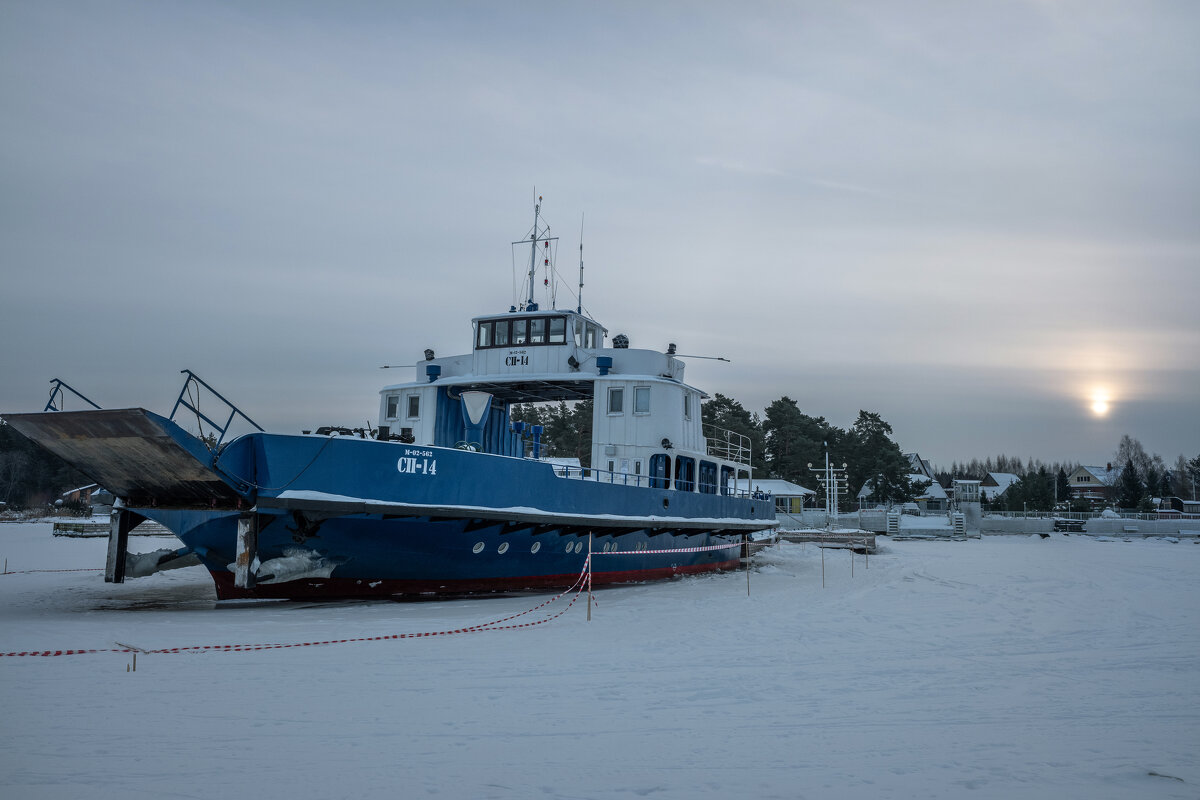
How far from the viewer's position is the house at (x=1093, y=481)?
320 ft

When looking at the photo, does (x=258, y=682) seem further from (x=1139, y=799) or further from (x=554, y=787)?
(x=1139, y=799)

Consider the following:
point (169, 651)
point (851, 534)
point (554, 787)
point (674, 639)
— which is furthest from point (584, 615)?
point (851, 534)

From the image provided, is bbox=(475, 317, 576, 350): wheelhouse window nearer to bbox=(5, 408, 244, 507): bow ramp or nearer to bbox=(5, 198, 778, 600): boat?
bbox=(5, 198, 778, 600): boat

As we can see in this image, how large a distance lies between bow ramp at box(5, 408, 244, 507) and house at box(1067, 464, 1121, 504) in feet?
344

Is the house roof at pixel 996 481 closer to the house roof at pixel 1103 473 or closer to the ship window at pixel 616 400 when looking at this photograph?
the house roof at pixel 1103 473

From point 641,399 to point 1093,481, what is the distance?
104 metres

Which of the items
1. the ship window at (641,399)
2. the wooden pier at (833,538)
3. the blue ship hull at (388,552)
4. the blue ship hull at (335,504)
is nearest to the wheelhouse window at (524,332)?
the ship window at (641,399)

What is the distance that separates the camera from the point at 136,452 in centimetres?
995

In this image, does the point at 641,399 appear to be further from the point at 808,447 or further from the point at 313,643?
the point at 808,447

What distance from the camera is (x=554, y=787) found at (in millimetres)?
4180

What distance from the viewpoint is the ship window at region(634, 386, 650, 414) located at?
16.8 meters

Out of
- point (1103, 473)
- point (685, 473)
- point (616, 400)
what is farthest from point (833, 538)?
point (1103, 473)

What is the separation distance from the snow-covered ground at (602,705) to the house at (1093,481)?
329ft

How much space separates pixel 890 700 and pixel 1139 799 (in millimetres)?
2095
